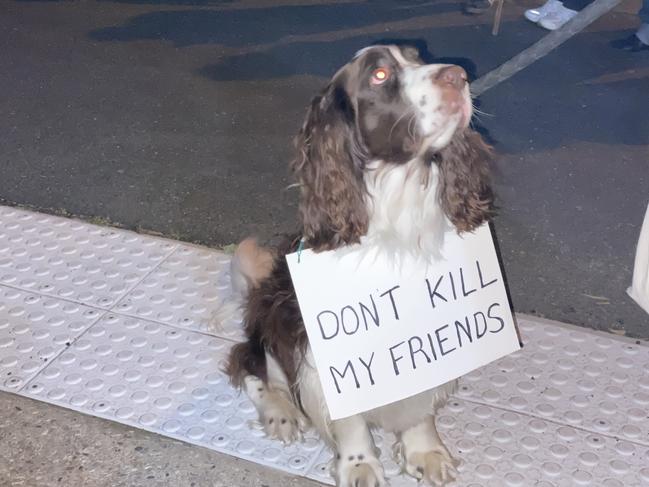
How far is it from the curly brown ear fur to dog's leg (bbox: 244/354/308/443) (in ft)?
2.71

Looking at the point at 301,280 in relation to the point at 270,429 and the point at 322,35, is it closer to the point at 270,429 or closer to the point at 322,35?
the point at 270,429

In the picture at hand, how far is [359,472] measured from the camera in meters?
2.66

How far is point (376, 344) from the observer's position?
2.65m

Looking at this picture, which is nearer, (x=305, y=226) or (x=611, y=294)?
(x=305, y=226)

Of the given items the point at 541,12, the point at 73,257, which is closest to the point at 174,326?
the point at 73,257

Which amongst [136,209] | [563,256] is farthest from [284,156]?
[563,256]

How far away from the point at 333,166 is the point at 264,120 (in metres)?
3.34

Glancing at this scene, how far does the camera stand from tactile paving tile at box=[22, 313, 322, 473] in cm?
292

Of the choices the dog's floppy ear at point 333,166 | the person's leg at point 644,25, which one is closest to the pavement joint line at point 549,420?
the dog's floppy ear at point 333,166

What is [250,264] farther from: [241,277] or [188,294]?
[188,294]

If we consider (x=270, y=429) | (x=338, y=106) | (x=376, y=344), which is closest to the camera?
(x=338, y=106)

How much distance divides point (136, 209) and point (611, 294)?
233 centimetres

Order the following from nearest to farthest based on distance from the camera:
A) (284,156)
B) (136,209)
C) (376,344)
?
1. (376,344)
2. (136,209)
3. (284,156)

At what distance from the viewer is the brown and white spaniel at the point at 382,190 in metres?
2.35
